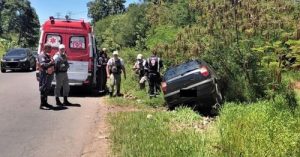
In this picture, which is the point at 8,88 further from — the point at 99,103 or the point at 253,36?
the point at 253,36

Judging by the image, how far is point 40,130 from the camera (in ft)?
36.2

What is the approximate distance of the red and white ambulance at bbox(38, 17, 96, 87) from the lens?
1755 centimetres

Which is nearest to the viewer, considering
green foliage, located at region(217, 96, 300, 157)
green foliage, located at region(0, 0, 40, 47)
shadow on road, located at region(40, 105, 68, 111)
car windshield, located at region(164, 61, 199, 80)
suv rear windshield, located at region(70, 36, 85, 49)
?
green foliage, located at region(217, 96, 300, 157)

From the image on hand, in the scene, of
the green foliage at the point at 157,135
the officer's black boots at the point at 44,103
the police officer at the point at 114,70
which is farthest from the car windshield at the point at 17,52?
the green foliage at the point at 157,135

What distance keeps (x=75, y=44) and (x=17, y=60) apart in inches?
566

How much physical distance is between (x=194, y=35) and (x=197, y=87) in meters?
6.30

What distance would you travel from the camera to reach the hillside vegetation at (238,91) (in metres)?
8.41

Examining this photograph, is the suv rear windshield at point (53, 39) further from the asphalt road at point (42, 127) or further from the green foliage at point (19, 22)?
the green foliage at point (19, 22)

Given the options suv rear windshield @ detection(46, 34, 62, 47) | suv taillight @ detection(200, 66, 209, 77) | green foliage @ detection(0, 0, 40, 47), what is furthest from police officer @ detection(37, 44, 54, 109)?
green foliage @ detection(0, 0, 40, 47)

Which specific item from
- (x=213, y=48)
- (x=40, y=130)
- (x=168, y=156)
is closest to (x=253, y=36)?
(x=213, y=48)

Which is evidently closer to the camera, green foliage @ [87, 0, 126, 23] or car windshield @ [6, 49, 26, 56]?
car windshield @ [6, 49, 26, 56]

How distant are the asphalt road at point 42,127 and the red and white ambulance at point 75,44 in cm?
90

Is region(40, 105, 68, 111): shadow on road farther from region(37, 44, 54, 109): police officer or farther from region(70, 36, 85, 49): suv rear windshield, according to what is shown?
region(70, 36, 85, 49): suv rear windshield

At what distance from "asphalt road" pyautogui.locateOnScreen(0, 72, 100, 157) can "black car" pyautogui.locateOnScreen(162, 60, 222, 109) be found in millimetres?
2118
